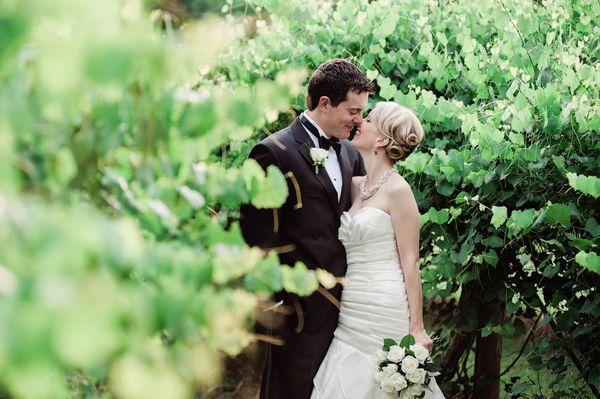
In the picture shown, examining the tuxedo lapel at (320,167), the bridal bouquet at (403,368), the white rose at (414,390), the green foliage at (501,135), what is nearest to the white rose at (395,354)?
the bridal bouquet at (403,368)

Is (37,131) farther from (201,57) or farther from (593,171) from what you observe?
(593,171)

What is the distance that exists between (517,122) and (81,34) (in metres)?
2.63

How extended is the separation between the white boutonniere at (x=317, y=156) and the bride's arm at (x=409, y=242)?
13.4 inches

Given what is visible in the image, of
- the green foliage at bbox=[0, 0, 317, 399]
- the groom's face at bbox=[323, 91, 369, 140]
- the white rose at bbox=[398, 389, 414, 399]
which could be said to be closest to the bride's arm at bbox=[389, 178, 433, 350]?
the white rose at bbox=[398, 389, 414, 399]

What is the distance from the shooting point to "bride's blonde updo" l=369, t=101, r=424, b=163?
3.59 meters

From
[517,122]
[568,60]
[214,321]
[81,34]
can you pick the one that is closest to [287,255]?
[517,122]

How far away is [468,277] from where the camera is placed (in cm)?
373

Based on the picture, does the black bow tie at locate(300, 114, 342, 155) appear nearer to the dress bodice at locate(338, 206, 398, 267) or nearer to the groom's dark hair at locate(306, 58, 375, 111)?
the groom's dark hair at locate(306, 58, 375, 111)

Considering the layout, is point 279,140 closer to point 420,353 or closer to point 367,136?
point 367,136

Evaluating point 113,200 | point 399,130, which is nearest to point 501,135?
point 399,130

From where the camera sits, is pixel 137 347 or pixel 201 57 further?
pixel 201 57

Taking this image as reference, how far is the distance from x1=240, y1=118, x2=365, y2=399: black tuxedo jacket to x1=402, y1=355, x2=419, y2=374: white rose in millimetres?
443

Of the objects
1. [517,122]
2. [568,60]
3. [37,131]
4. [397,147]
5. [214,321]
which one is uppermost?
[37,131]

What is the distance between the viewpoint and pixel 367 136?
368 centimetres
